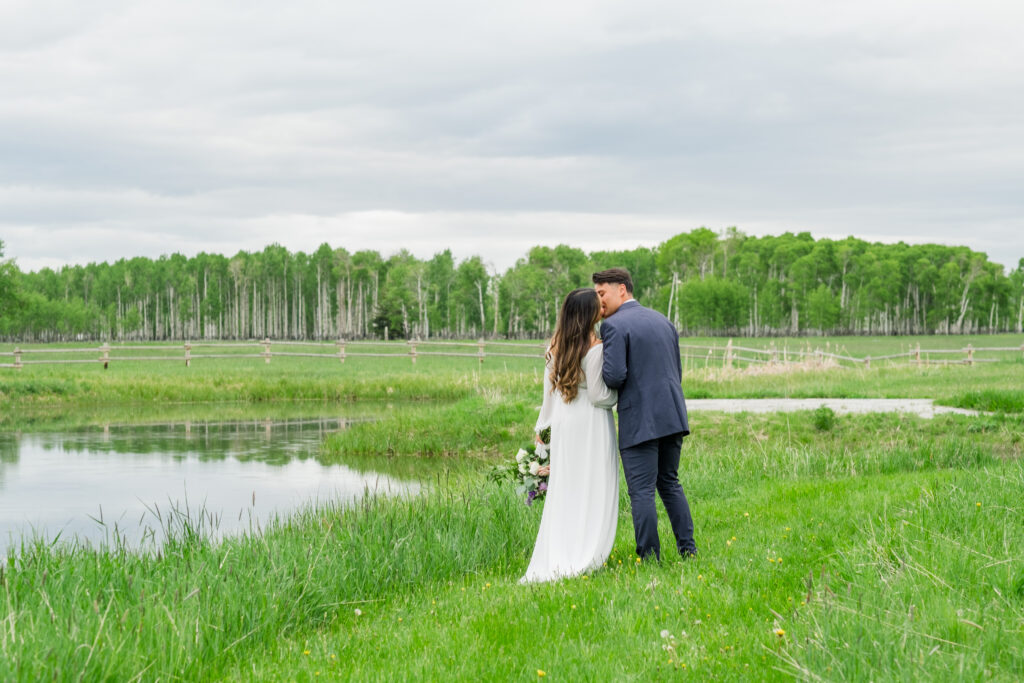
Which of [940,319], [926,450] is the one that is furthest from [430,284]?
[926,450]

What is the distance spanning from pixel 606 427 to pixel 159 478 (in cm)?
1085

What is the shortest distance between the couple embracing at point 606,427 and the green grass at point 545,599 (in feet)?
1.07

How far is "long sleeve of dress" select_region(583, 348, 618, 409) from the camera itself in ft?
21.0

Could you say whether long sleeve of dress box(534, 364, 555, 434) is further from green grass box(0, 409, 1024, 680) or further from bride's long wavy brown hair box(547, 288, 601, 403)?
green grass box(0, 409, 1024, 680)

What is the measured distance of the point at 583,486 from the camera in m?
6.47

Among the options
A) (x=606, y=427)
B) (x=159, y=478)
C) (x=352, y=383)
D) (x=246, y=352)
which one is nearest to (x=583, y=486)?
(x=606, y=427)

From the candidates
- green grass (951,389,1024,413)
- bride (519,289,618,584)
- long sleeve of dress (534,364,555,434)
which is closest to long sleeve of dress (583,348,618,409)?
bride (519,289,618,584)

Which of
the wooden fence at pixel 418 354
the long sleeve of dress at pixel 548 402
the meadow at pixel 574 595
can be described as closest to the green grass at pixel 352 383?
the wooden fence at pixel 418 354

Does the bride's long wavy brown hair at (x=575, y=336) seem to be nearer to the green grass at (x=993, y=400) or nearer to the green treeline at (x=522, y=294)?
the green grass at (x=993, y=400)

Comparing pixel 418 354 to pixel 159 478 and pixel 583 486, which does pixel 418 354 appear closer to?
pixel 159 478

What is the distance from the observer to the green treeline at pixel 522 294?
3898 inches

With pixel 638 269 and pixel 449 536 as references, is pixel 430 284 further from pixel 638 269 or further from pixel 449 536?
pixel 449 536

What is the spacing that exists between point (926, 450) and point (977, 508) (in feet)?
17.2

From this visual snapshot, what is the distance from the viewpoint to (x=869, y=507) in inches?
285
